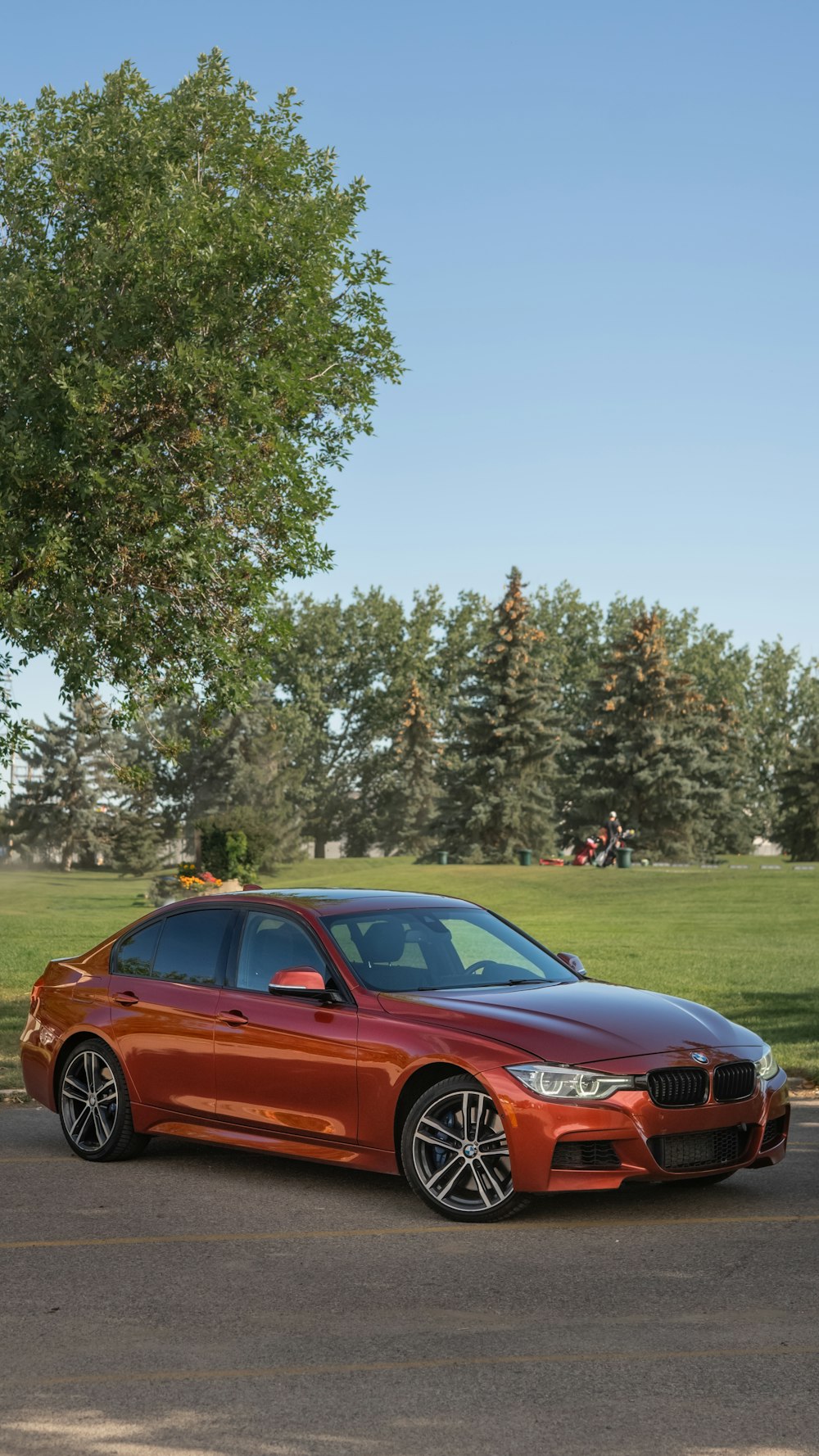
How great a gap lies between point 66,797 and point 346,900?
274 feet

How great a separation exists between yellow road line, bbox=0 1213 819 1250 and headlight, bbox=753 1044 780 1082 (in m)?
0.66

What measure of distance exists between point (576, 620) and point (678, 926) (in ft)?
272

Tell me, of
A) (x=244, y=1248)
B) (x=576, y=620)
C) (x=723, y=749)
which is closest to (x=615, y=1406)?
(x=244, y=1248)

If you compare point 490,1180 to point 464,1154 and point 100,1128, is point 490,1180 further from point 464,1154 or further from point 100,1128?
point 100,1128

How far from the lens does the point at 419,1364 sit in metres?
5.20

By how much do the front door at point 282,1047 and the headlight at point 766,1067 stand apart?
198 cm

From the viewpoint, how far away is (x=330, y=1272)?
6.47 meters

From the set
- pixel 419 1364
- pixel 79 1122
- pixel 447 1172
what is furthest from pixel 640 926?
pixel 419 1364

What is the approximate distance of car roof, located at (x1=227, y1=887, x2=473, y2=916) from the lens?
871 cm

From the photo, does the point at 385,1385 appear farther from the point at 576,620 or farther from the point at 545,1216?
the point at 576,620

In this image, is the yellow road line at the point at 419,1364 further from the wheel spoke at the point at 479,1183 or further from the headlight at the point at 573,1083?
the wheel spoke at the point at 479,1183

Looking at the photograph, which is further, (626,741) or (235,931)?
(626,741)

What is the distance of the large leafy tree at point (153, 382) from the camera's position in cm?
1541

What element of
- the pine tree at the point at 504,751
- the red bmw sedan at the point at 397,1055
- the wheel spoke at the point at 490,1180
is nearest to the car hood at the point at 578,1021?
the red bmw sedan at the point at 397,1055
